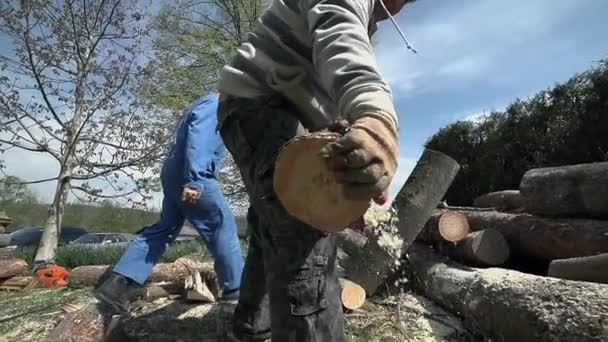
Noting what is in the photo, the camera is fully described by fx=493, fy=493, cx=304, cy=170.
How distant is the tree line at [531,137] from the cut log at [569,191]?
404 cm

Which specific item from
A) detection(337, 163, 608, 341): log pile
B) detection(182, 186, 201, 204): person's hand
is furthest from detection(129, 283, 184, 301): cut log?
detection(337, 163, 608, 341): log pile

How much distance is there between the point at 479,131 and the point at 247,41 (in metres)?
9.86

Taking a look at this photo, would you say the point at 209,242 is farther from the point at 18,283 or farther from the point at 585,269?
the point at 18,283

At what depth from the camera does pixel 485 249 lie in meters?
3.73

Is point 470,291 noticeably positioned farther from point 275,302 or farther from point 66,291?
point 66,291

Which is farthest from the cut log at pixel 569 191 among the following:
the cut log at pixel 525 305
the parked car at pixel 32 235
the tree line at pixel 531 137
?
the parked car at pixel 32 235

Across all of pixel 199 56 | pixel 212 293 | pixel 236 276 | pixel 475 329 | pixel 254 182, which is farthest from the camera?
pixel 199 56

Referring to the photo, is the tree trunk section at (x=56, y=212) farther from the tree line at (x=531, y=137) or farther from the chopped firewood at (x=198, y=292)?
the tree line at (x=531, y=137)

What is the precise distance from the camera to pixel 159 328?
2.74 meters

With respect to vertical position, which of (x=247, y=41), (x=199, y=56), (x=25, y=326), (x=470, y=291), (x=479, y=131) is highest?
(x=199, y=56)

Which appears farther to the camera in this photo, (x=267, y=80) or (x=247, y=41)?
(x=247, y=41)

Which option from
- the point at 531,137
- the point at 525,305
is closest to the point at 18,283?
the point at 525,305

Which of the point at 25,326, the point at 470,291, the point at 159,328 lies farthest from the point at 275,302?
the point at 25,326

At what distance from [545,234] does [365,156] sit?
308 cm
